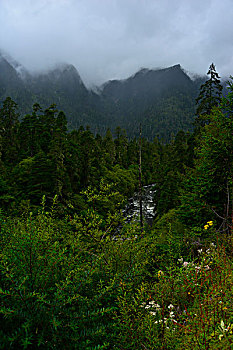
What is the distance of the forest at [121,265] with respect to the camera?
2037mm

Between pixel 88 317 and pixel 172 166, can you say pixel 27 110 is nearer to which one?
pixel 172 166

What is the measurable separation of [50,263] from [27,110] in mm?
167554

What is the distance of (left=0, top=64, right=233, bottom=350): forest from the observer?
2.04m

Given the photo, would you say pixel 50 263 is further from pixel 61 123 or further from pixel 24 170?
pixel 61 123

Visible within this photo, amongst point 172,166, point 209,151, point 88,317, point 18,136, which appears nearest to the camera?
point 88,317

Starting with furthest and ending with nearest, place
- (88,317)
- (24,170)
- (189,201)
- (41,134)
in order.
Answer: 1. (41,134)
2. (24,170)
3. (189,201)
4. (88,317)

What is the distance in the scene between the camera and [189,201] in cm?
A: 778

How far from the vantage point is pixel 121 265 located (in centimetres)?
364

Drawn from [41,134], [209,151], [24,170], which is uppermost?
[41,134]

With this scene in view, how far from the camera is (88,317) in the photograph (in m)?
2.32

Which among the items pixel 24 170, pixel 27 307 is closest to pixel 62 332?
pixel 27 307

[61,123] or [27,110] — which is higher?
[27,110]

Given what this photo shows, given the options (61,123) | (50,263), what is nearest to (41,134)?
(61,123)

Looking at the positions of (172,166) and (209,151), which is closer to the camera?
(209,151)
